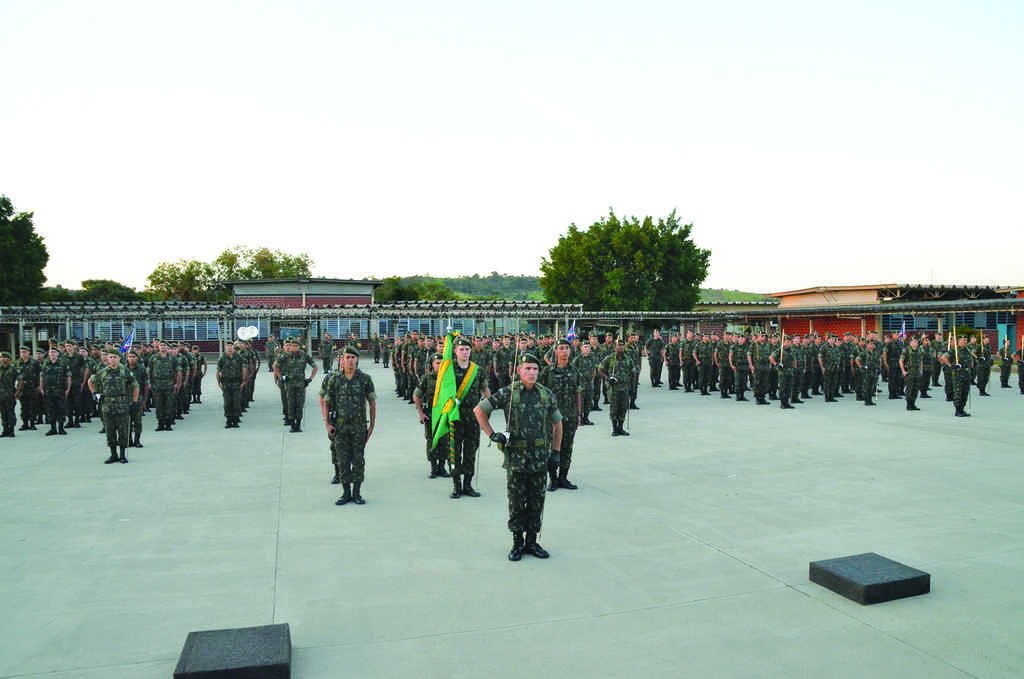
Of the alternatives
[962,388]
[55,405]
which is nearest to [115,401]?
[55,405]

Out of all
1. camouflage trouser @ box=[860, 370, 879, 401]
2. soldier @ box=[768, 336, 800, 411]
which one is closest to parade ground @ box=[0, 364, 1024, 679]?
soldier @ box=[768, 336, 800, 411]

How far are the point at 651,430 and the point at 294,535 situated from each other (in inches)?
327

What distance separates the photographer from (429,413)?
9.46 metres

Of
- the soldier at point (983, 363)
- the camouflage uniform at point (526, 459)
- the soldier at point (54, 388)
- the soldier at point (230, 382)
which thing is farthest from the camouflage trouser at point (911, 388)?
the soldier at point (54, 388)

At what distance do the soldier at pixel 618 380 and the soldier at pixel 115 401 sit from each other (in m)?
7.84

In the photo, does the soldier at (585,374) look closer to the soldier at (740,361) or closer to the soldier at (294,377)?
the soldier at (294,377)

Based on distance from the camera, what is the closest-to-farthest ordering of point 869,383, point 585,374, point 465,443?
1. point 465,443
2. point 585,374
3. point 869,383

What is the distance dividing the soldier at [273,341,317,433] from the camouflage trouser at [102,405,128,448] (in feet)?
10.9

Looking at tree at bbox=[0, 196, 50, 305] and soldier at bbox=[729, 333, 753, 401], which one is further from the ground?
tree at bbox=[0, 196, 50, 305]

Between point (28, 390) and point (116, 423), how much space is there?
518 cm

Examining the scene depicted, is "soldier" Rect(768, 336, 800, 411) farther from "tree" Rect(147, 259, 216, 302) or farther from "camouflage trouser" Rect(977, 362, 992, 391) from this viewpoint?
"tree" Rect(147, 259, 216, 302)

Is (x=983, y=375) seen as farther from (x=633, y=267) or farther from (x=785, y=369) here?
(x=633, y=267)

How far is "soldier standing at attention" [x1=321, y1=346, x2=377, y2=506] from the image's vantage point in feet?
26.1

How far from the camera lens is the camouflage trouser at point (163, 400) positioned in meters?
13.9
